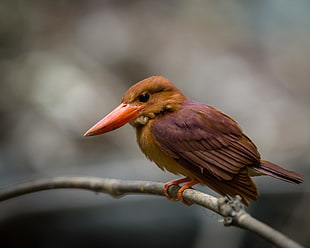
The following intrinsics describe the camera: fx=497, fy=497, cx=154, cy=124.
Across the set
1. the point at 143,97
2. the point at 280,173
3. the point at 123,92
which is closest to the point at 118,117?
the point at 143,97

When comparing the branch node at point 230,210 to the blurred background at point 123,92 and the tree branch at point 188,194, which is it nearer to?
the tree branch at point 188,194

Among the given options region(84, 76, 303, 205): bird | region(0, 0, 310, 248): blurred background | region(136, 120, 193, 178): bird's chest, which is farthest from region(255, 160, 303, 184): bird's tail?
region(0, 0, 310, 248): blurred background

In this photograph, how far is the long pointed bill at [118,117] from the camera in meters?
1.74

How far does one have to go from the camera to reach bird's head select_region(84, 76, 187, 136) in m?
1.88

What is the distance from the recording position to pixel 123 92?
4926 mm

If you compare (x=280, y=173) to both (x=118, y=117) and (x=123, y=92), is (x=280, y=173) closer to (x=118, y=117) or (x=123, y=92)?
(x=118, y=117)

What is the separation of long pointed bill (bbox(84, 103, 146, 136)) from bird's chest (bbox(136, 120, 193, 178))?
73mm

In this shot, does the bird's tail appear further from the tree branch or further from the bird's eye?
the bird's eye

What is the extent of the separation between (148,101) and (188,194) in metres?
0.51

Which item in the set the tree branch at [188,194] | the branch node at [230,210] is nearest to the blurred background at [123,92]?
the tree branch at [188,194]

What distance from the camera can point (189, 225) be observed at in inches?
118

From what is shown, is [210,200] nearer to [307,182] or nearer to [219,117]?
[219,117]

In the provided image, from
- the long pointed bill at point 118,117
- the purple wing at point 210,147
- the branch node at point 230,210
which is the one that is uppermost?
the long pointed bill at point 118,117

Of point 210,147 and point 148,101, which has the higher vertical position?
point 148,101
